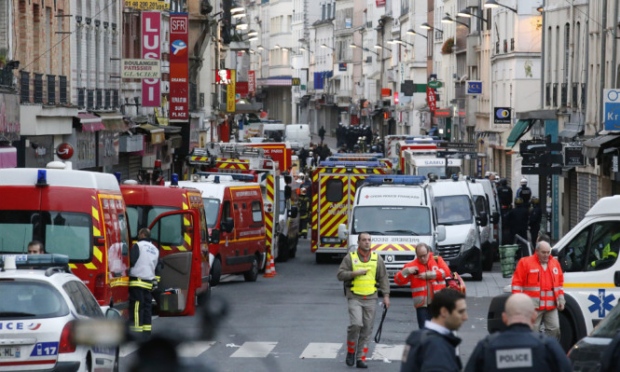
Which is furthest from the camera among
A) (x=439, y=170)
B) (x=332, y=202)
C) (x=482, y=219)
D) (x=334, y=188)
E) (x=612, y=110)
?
(x=439, y=170)

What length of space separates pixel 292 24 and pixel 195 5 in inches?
4375

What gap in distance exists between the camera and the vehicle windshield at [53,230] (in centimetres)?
1862

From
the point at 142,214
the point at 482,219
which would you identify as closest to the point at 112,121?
the point at 482,219

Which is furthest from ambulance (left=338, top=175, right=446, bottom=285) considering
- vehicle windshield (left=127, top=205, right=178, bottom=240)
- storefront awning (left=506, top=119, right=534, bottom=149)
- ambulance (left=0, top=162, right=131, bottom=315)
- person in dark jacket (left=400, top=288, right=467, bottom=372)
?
storefront awning (left=506, top=119, right=534, bottom=149)

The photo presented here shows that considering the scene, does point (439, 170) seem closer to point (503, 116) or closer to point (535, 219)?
point (535, 219)

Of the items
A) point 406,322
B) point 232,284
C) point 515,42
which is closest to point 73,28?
point 232,284

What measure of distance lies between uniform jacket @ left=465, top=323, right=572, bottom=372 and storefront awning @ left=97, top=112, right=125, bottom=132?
33.9m

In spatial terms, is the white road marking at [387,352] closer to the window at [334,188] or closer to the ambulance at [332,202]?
the ambulance at [332,202]

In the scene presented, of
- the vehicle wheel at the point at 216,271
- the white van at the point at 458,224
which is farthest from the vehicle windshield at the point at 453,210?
the vehicle wheel at the point at 216,271

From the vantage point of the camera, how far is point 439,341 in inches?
307

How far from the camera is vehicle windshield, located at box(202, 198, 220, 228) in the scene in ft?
102

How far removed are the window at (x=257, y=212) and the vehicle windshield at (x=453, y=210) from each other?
3.87 meters

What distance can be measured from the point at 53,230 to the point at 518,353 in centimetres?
1177

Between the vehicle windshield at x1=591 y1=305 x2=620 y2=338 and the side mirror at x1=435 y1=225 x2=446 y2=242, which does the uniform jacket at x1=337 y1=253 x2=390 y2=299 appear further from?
the side mirror at x1=435 y1=225 x2=446 y2=242
